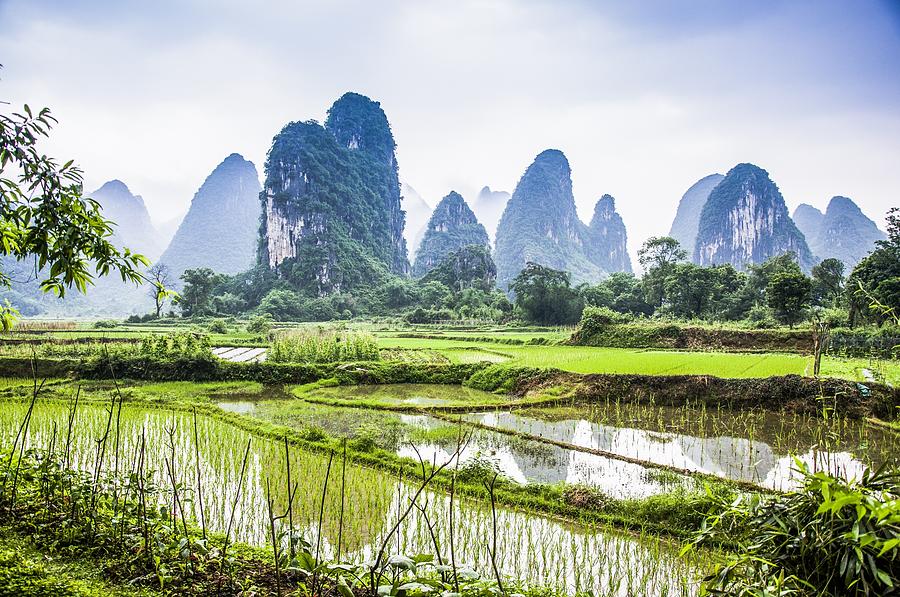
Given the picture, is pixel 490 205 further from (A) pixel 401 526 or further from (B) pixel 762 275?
(A) pixel 401 526

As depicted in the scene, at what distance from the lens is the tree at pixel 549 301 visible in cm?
3431

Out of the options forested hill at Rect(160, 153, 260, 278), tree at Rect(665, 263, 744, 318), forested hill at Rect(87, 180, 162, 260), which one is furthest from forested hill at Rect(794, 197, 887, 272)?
forested hill at Rect(87, 180, 162, 260)

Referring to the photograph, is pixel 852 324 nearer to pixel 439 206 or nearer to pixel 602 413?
pixel 602 413

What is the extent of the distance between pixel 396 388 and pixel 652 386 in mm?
6583

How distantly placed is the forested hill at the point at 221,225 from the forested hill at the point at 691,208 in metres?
109

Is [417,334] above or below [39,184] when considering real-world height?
below

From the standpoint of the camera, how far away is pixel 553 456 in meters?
7.41

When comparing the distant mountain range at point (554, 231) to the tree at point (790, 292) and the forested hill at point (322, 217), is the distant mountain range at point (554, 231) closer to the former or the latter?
the forested hill at point (322, 217)

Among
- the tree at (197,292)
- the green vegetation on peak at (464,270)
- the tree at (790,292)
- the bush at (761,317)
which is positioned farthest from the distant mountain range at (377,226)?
the tree at (790,292)

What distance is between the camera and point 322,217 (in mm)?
66625

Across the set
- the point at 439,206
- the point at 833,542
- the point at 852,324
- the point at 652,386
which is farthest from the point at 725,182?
the point at 833,542

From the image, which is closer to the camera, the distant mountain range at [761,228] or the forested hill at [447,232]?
the distant mountain range at [761,228]

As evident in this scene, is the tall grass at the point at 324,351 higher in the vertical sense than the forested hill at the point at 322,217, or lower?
lower

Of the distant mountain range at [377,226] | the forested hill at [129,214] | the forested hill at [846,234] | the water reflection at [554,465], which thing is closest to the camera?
the water reflection at [554,465]
